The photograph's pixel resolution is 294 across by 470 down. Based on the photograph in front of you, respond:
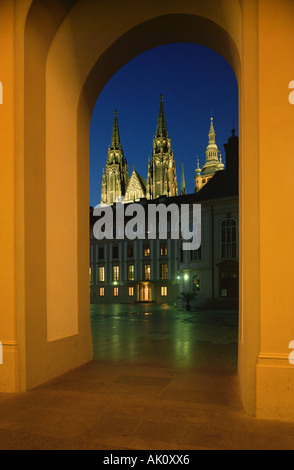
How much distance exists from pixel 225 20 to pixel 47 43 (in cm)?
316

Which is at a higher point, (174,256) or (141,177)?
(141,177)

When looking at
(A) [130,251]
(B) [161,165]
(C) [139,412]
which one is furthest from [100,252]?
(B) [161,165]

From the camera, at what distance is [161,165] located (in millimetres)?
94188

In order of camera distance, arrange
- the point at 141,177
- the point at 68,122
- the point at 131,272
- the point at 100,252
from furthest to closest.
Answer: the point at 141,177 < the point at 100,252 < the point at 131,272 < the point at 68,122

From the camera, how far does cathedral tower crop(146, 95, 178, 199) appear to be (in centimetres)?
9394

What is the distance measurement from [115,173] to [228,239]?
80949 mm

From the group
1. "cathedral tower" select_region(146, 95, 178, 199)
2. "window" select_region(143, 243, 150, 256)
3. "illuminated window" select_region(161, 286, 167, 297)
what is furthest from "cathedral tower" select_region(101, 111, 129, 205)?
"illuminated window" select_region(161, 286, 167, 297)

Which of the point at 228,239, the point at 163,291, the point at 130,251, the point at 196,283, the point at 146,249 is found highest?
the point at 228,239

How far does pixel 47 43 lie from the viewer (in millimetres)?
6074

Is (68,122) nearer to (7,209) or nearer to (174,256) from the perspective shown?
(7,209)

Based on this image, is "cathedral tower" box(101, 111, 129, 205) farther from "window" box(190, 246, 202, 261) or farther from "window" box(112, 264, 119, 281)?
"window" box(190, 246, 202, 261)

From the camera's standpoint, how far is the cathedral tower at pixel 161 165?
9394 cm

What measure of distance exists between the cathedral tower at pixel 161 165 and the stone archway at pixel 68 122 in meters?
87.1

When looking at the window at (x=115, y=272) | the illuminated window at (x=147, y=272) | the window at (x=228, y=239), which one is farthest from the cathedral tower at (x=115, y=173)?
the window at (x=228, y=239)
